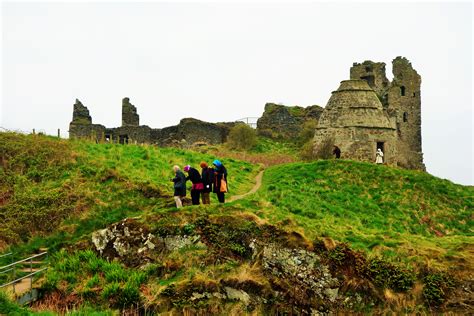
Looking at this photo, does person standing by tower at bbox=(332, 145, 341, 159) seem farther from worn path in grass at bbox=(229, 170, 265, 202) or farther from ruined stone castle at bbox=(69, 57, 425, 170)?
worn path in grass at bbox=(229, 170, 265, 202)

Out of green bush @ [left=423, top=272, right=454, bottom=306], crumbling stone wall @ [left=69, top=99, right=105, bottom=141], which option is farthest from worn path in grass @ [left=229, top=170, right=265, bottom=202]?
crumbling stone wall @ [left=69, top=99, right=105, bottom=141]

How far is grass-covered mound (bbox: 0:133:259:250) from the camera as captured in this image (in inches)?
593

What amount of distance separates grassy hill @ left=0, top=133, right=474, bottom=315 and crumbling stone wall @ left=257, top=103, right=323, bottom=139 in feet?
71.4

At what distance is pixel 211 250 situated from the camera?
12.6 m

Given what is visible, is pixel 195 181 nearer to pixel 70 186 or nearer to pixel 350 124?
pixel 70 186

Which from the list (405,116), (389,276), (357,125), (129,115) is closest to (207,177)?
(389,276)

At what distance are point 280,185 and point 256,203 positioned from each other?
4.97 meters

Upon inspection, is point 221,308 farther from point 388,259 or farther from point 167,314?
point 388,259

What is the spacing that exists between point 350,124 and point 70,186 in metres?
14.4

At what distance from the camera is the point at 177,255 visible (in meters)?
12.5

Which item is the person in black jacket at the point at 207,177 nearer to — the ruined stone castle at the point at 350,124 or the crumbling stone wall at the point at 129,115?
the ruined stone castle at the point at 350,124

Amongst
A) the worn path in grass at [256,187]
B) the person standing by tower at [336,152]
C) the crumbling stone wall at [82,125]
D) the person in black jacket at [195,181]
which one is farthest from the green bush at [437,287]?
the crumbling stone wall at [82,125]

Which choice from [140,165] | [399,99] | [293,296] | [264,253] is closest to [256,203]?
[264,253]

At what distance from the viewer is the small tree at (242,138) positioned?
35406mm
